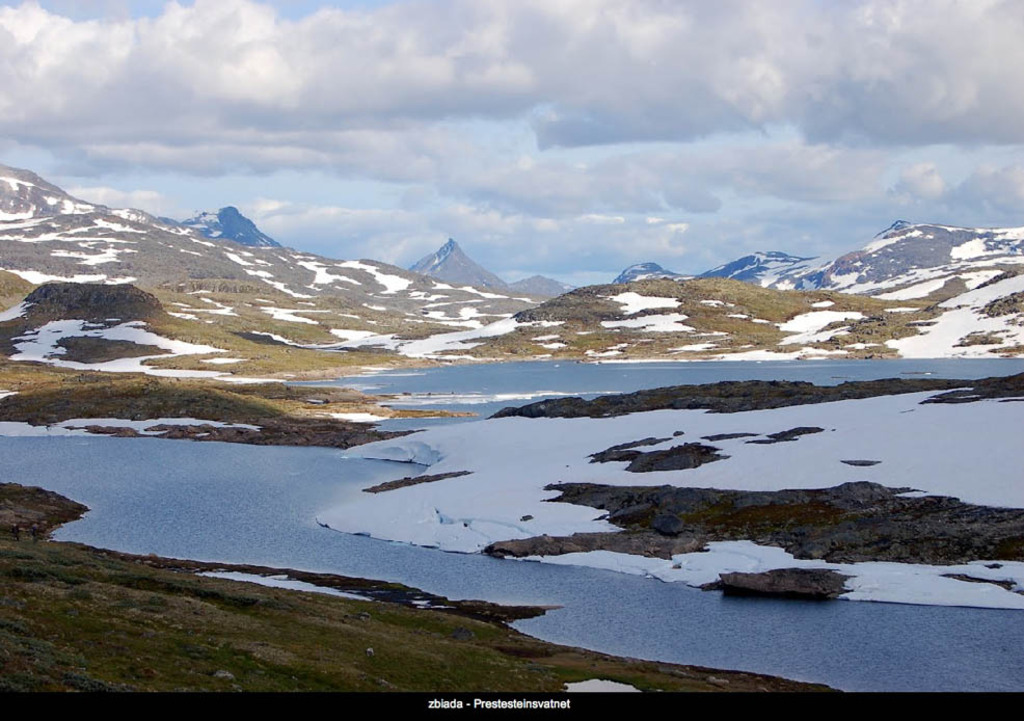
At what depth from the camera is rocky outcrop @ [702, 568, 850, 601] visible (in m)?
60.7

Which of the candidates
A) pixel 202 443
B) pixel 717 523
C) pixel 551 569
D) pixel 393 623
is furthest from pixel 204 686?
pixel 202 443

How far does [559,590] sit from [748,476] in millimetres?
26743

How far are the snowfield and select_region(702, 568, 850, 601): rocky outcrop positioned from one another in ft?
4.31

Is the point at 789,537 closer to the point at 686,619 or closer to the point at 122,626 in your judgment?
the point at 686,619

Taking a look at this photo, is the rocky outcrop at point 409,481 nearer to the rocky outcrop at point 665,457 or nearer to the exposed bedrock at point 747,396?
the rocky outcrop at point 665,457

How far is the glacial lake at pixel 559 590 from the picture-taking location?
47.8 metres

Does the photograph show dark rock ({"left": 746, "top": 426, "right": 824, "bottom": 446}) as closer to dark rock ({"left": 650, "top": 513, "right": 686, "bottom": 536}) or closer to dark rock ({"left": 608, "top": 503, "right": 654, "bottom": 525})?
dark rock ({"left": 608, "top": 503, "right": 654, "bottom": 525})

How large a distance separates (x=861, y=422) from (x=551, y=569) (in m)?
39.0

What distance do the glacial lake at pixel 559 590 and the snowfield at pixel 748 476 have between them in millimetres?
2847

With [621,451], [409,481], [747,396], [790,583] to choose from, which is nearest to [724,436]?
[621,451]

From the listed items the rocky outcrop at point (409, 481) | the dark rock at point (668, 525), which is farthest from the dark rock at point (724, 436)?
the rocky outcrop at point (409, 481)

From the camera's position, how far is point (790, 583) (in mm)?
62219

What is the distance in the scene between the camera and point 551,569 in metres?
71.0

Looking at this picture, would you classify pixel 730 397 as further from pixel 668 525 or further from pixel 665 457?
pixel 668 525
